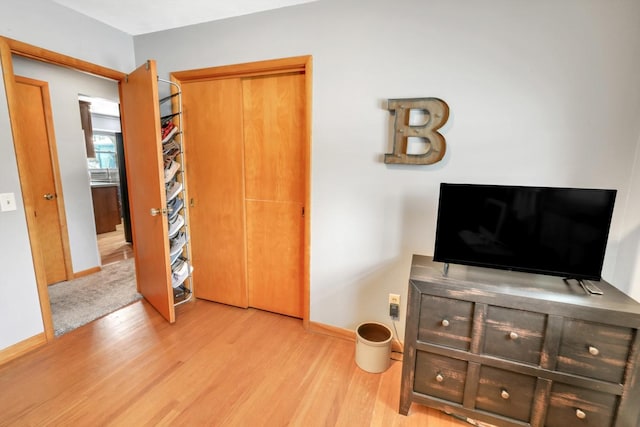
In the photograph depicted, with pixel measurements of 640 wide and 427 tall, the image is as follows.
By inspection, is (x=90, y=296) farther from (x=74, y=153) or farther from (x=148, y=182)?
(x=74, y=153)

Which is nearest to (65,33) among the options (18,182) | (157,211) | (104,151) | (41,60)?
(41,60)

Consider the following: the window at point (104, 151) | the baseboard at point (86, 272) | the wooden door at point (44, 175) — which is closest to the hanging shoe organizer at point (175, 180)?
the wooden door at point (44, 175)

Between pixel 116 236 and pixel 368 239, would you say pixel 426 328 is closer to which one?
pixel 368 239

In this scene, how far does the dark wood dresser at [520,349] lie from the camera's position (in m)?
1.23

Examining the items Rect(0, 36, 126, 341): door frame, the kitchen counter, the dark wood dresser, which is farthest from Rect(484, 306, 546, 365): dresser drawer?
the kitchen counter

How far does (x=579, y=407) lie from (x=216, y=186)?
266 cm

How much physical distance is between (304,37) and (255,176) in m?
1.09

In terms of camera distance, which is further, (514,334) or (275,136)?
(275,136)

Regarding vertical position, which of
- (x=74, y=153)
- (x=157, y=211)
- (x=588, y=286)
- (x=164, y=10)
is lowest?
(x=588, y=286)

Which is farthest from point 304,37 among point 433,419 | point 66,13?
point 433,419

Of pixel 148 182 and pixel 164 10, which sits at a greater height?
pixel 164 10

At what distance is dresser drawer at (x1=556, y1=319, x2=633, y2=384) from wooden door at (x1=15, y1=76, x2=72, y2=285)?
4.08 m

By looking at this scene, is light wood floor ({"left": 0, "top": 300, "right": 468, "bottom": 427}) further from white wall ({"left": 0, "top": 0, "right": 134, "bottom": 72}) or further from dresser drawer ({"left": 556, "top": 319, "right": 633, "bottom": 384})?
white wall ({"left": 0, "top": 0, "right": 134, "bottom": 72})

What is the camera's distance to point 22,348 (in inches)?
77.8
